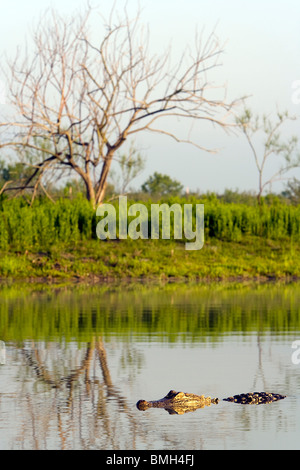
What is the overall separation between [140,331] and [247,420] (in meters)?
7.38

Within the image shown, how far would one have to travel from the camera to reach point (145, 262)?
2986cm

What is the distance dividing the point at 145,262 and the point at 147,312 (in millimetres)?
10431

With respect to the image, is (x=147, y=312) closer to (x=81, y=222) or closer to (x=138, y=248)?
(x=138, y=248)

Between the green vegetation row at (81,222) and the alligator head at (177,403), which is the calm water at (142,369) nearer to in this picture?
the alligator head at (177,403)

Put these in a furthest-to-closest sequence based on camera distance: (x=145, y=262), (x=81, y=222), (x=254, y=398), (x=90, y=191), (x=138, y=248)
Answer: (x=90, y=191) < (x=81, y=222) < (x=138, y=248) < (x=145, y=262) < (x=254, y=398)

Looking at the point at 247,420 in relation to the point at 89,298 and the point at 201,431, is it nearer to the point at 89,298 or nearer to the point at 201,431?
the point at 201,431

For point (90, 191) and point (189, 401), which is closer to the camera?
point (189, 401)

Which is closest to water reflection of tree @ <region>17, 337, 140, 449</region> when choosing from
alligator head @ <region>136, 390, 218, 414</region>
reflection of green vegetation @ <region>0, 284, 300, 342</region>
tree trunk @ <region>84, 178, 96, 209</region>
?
alligator head @ <region>136, 390, 218, 414</region>

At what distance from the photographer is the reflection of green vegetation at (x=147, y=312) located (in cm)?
1620

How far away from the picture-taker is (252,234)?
114ft

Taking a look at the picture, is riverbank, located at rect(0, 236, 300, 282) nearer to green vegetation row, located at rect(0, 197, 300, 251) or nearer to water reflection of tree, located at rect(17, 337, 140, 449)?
green vegetation row, located at rect(0, 197, 300, 251)

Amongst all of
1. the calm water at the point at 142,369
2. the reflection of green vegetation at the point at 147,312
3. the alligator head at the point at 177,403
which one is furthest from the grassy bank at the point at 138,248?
the alligator head at the point at 177,403

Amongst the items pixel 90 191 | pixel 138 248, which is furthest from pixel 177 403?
pixel 90 191
